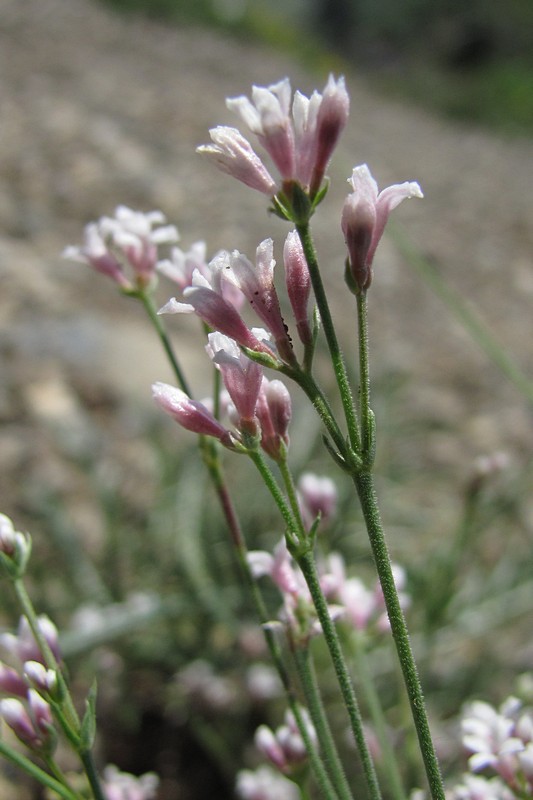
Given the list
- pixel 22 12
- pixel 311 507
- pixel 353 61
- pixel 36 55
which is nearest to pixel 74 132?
pixel 36 55

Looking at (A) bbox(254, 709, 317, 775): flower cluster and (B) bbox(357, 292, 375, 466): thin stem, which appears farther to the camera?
(A) bbox(254, 709, 317, 775): flower cluster

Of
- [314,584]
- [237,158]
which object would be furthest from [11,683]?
[237,158]

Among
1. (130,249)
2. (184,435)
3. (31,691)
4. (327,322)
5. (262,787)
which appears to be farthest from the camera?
(184,435)

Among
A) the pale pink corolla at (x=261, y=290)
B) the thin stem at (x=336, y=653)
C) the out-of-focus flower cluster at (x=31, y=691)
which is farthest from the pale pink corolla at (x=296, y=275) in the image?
the out-of-focus flower cluster at (x=31, y=691)

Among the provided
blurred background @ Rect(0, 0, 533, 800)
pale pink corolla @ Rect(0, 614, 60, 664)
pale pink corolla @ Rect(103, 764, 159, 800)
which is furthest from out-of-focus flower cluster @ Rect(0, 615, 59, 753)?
blurred background @ Rect(0, 0, 533, 800)

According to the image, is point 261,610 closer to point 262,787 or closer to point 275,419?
point 275,419

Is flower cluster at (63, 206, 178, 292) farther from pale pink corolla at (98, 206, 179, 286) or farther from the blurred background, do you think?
the blurred background

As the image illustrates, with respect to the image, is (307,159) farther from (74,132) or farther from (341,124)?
(74,132)
